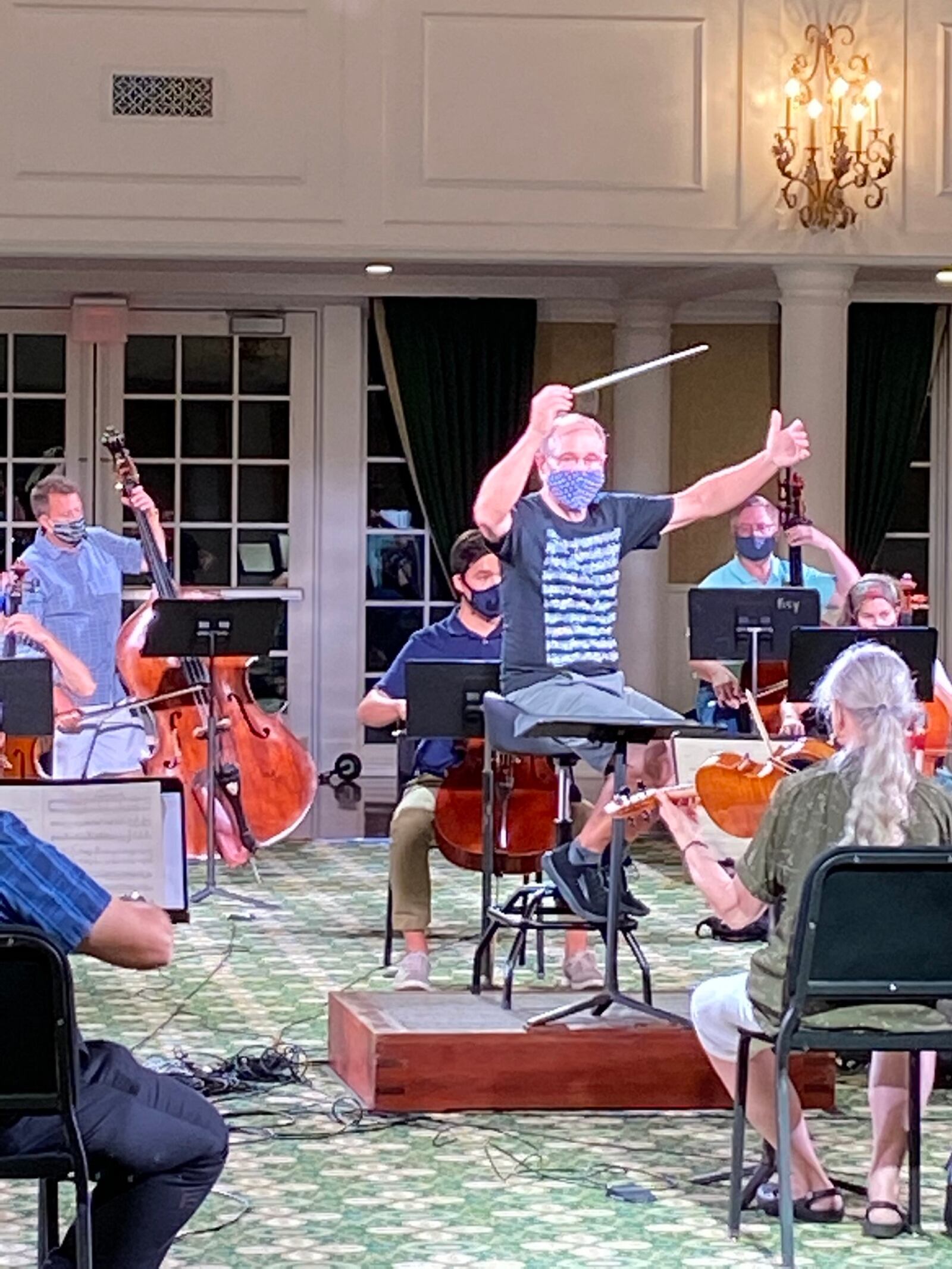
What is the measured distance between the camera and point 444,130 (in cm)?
1114

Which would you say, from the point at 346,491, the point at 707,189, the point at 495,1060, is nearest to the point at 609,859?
the point at 495,1060

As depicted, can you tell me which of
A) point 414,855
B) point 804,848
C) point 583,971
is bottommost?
point 583,971

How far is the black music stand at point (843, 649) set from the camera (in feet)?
25.2

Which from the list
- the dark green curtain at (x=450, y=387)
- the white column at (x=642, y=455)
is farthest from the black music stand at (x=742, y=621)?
the dark green curtain at (x=450, y=387)

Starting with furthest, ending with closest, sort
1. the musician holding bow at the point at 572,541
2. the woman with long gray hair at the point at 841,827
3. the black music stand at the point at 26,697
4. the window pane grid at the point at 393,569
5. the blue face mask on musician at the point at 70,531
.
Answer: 1. the window pane grid at the point at 393,569
2. the blue face mask on musician at the point at 70,531
3. the black music stand at the point at 26,697
4. the musician holding bow at the point at 572,541
5. the woman with long gray hair at the point at 841,827

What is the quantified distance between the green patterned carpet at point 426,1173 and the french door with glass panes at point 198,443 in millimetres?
6301

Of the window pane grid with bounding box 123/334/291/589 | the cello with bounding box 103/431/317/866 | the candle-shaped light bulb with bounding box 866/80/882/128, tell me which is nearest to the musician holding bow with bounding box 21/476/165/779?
the cello with bounding box 103/431/317/866

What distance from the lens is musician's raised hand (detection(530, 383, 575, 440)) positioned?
6391mm

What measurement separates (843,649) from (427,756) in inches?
55.5

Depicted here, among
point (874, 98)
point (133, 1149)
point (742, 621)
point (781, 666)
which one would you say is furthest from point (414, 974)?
point (874, 98)

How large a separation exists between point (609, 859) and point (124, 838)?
1.56 m

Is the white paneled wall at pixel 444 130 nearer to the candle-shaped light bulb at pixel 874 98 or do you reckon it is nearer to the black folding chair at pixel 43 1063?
the candle-shaped light bulb at pixel 874 98

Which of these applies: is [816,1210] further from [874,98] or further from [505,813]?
[874,98]

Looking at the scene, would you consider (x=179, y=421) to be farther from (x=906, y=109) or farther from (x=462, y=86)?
(x=906, y=109)
